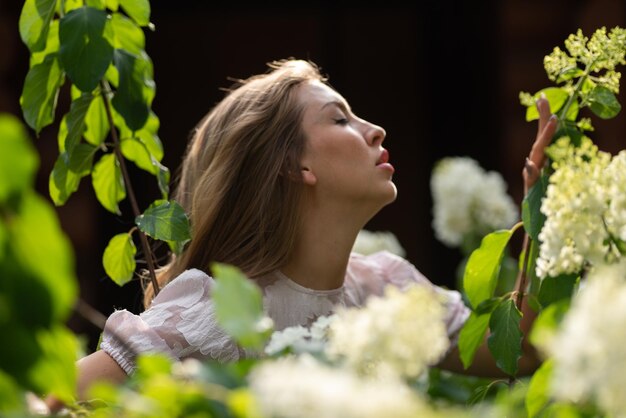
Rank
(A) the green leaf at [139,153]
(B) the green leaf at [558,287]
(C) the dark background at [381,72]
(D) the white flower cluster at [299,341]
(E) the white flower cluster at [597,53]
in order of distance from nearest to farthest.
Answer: (D) the white flower cluster at [299,341], (B) the green leaf at [558,287], (E) the white flower cluster at [597,53], (A) the green leaf at [139,153], (C) the dark background at [381,72]

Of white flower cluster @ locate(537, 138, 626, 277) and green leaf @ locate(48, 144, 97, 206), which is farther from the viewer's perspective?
green leaf @ locate(48, 144, 97, 206)

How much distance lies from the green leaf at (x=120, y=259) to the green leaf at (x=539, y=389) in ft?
2.73

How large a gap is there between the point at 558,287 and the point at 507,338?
0.46ft

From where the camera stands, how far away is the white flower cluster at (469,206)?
2756 millimetres

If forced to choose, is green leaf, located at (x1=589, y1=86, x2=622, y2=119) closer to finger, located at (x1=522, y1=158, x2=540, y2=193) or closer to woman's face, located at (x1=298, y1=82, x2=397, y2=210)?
finger, located at (x1=522, y1=158, x2=540, y2=193)

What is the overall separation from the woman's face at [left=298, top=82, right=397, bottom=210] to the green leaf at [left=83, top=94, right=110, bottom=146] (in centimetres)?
37

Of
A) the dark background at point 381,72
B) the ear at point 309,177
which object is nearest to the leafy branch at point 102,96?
the ear at point 309,177

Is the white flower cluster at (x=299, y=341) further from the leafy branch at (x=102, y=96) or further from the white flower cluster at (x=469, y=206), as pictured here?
the white flower cluster at (x=469, y=206)

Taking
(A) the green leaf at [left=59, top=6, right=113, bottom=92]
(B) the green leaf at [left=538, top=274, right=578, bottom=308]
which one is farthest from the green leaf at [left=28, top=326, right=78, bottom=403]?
(A) the green leaf at [left=59, top=6, right=113, bottom=92]

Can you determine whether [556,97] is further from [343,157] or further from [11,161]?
[11,161]

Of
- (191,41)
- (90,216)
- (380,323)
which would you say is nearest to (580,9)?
(191,41)

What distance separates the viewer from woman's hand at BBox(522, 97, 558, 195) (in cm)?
149

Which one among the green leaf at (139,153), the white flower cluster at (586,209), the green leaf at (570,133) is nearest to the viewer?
Result: the white flower cluster at (586,209)

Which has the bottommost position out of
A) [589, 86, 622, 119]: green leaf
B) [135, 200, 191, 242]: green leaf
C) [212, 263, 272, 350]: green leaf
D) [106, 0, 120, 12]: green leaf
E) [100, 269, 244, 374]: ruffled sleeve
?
[100, 269, 244, 374]: ruffled sleeve
